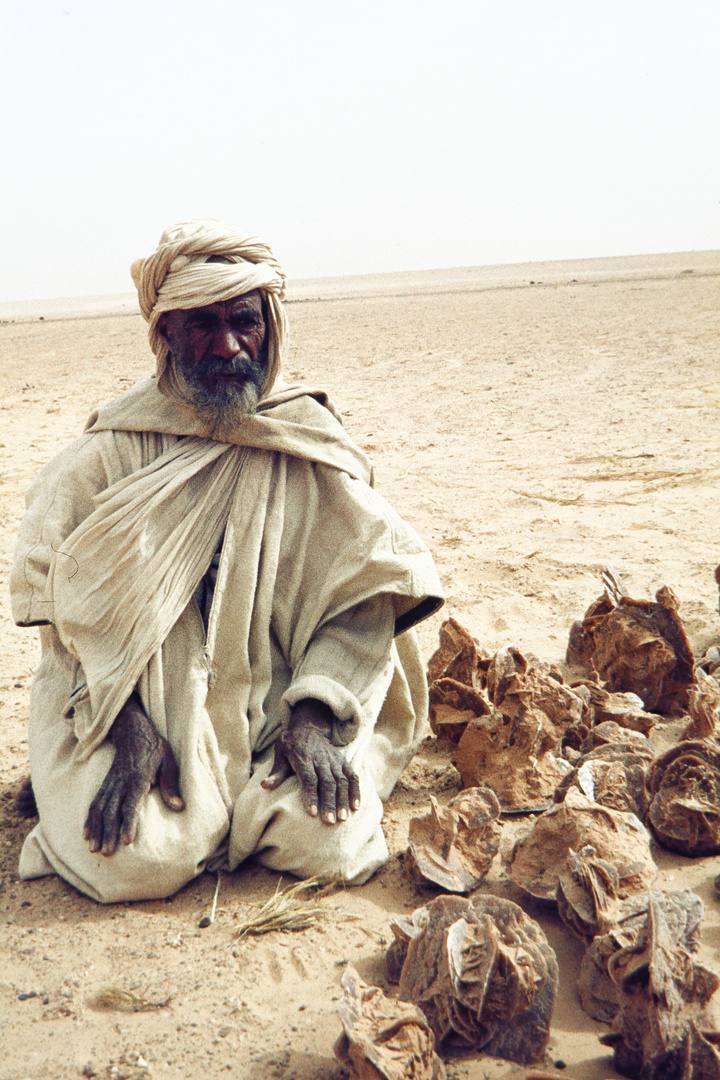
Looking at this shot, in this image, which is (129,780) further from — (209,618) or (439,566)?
(439,566)

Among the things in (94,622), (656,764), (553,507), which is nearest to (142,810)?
(94,622)

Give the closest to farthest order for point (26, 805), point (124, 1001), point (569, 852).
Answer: point (124, 1001) < point (569, 852) < point (26, 805)

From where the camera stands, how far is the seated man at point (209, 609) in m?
2.69

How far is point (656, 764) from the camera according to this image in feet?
9.40

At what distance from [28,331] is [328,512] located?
2486 centimetres

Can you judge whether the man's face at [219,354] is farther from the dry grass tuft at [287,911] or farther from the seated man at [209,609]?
the dry grass tuft at [287,911]

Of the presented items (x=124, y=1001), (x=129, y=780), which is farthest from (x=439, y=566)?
(x=124, y=1001)

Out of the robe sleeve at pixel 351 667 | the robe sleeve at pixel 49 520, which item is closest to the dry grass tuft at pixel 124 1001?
the robe sleeve at pixel 351 667

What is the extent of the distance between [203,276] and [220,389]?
34 cm

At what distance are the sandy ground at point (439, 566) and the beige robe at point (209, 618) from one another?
0.19 m

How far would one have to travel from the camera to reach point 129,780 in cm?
263

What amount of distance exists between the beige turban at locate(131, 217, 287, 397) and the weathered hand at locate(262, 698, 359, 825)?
3.64ft

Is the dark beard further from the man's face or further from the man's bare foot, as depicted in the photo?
the man's bare foot

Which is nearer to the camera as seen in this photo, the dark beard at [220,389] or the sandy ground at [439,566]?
the sandy ground at [439,566]
